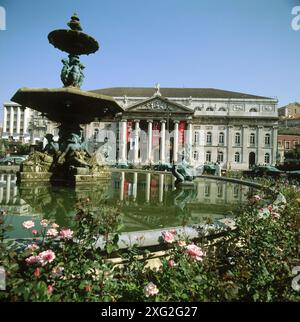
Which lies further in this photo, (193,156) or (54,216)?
(193,156)

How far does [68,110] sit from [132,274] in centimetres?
872

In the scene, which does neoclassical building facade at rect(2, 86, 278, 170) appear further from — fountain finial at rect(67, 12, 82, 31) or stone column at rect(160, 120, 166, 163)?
fountain finial at rect(67, 12, 82, 31)

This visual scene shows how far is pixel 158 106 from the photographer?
196 feet

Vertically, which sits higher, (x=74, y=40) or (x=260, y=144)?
(x=260, y=144)

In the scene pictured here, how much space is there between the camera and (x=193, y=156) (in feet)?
203

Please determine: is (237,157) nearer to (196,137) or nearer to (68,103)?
(196,137)

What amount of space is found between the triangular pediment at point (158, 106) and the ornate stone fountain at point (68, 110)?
49363 mm

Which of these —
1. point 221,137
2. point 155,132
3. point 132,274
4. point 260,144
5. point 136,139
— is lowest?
point 132,274

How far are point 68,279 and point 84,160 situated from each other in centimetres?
765

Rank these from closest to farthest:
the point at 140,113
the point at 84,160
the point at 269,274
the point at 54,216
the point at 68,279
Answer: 1. the point at 68,279
2. the point at 269,274
3. the point at 54,216
4. the point at 84,160
5. the point at 140,113

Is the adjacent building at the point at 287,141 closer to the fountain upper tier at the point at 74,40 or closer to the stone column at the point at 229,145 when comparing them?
the stone column at the point at 229,145

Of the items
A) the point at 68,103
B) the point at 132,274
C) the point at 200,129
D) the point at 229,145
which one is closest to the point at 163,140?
the point at 200,129
